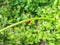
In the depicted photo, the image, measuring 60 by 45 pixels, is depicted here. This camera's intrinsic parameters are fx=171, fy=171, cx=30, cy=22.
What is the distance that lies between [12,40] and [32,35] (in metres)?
0.29

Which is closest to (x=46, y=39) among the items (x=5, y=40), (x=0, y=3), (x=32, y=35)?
(x=32, y=35)

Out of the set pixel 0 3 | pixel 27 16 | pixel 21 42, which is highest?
pixel 0 3

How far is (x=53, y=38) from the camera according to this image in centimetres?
206

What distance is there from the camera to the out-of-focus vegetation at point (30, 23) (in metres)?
2.12

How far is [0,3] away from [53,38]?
3.58 ft

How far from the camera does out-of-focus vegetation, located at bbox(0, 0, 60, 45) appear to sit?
2.12 meters

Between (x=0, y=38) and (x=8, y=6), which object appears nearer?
(x=0, y=38)

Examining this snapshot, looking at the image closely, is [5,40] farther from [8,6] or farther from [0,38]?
[8,6]

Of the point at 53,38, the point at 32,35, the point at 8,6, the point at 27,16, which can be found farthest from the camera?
Result: the point at 8,6

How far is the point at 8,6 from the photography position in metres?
2.57

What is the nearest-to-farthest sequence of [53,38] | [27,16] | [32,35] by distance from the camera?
[53,38] < [32,35] < [27,16]

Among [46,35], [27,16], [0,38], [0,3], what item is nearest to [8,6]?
[0,3]

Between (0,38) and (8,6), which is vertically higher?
(8,6)

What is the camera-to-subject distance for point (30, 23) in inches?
90.4
